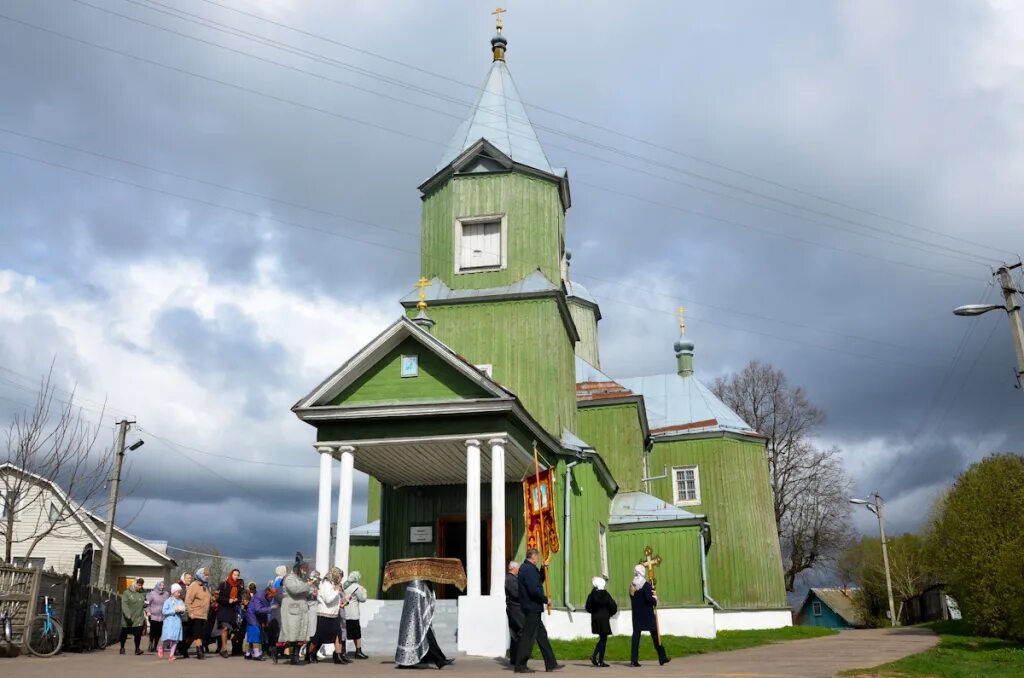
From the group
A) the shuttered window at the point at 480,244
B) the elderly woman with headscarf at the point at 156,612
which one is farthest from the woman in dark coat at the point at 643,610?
the shuttered window at the point at 480,244

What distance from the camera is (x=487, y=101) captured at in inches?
1063

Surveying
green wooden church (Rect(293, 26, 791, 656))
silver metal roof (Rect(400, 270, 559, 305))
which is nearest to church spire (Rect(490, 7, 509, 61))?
green wooden church (Rect(293, 26, 791, 656))

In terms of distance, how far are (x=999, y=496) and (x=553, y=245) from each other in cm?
1262

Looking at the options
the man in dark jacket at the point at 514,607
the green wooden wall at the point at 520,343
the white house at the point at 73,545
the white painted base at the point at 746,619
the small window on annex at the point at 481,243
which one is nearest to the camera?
the man in dark jacket at the point at 514,607

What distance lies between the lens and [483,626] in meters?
16.9

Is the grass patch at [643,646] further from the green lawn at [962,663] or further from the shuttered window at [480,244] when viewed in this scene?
the shuttered window at [480,244]

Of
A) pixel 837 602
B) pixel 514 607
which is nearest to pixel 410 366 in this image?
pixel 514 607

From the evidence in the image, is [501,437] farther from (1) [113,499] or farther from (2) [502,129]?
(1) [113,499]

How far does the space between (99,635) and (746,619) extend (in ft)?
73.0

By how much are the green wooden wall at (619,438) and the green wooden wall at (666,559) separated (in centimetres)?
255

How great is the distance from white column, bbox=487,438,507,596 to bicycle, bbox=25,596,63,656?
25.4 feet

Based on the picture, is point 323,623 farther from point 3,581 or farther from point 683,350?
point 683,350

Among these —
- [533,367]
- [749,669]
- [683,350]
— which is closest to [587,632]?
[533,367]

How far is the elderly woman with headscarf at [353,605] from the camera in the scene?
1497 cm
